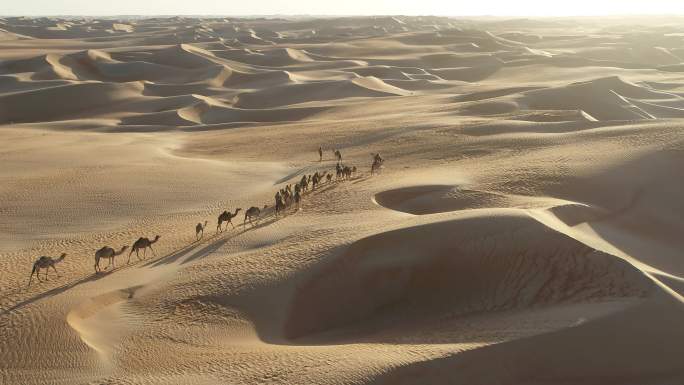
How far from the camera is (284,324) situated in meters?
7.29

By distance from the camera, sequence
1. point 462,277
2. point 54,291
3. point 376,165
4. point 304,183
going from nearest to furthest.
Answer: point 462,277 < point 54,291 < point 304,183 < point 376,165

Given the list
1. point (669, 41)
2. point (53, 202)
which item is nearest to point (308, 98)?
point (53, 202)

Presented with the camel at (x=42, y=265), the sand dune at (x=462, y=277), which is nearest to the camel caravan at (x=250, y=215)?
the camel at (x=42, y=265)

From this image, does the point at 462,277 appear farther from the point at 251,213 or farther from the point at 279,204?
the point at 279,204

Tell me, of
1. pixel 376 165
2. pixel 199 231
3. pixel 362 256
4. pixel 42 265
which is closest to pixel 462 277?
pixel 362 256

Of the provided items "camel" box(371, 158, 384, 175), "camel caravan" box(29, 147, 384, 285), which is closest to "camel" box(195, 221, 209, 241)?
"camel caravan" box(29, 147, 384, 285)

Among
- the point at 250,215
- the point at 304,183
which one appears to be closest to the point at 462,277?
the point at 250,215

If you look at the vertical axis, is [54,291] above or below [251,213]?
below

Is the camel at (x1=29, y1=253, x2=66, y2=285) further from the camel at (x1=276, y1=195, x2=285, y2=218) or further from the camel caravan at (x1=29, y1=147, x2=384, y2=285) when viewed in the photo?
the camel at (x1=276, y1=195, x2=285, y2=218)

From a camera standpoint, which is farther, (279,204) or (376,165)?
(376,165)

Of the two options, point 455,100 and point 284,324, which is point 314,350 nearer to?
point 284,324

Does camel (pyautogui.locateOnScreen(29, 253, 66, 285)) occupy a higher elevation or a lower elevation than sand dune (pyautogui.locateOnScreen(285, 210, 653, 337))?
lower

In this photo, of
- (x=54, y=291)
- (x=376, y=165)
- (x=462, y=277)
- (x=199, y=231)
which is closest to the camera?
(x=462, y=277)

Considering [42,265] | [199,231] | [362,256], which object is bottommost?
[199,231]
